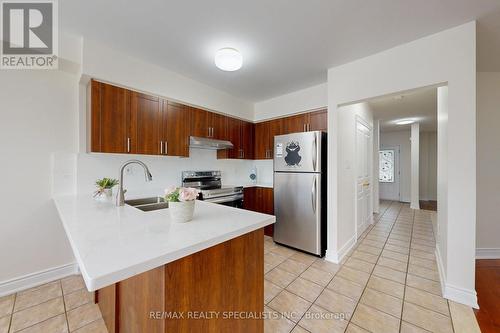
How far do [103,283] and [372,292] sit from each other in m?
2.33

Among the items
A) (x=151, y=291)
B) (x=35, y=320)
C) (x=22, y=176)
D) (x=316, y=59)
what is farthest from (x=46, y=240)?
(x=316, y=59)

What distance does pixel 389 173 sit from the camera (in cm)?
746

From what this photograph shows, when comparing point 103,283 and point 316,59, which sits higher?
point 316,59

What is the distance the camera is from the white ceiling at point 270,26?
1.62 m

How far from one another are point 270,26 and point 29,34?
229 cm

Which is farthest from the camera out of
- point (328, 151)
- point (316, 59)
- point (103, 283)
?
point (328, 151)

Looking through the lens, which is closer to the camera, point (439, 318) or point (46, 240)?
point (439, 318)

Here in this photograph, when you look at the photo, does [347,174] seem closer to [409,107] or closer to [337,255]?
[337,255]

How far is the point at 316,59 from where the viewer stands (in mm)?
2430

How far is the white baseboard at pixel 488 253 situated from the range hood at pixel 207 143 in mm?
3893

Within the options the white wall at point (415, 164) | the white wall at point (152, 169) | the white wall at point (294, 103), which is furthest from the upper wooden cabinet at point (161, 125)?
the white wall at point (415, 164)

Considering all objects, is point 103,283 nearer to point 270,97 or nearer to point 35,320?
point 35,320

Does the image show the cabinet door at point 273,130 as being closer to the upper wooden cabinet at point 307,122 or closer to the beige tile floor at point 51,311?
the upper wooden cabinet at point 307,122

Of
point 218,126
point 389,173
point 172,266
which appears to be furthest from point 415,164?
point 172,266
